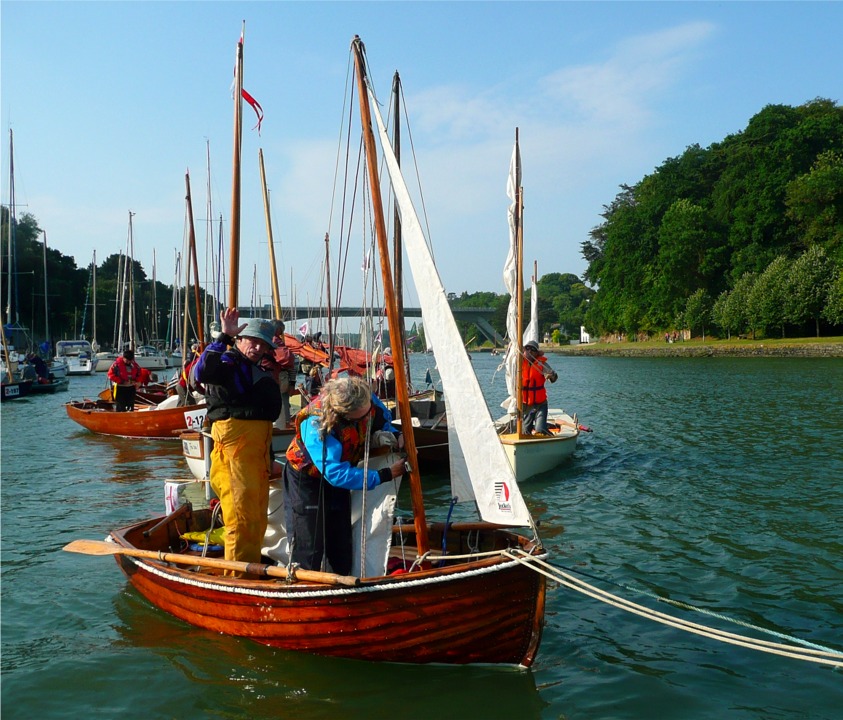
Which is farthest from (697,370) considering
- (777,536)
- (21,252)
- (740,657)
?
(21,252)

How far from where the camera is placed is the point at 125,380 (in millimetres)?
22266

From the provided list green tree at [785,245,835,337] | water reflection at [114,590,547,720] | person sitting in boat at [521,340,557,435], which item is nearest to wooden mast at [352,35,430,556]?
water reflection at [114,590,547,720]

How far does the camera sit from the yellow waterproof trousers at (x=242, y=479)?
669cm

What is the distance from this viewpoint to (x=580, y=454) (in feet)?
57.4

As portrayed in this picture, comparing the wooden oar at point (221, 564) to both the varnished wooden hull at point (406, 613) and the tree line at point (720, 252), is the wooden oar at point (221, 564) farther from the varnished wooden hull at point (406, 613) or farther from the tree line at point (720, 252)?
the tree line at point (720, 252)

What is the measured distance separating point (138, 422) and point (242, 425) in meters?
15.7

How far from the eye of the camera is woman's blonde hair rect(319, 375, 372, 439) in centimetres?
588

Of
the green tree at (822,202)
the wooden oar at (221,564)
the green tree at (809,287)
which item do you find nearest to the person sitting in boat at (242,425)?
the wooden oar at (221,564)

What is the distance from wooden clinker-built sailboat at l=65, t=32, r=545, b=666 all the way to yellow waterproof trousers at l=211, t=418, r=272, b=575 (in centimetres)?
40

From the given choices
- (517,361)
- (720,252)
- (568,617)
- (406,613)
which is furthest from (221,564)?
(720,252)

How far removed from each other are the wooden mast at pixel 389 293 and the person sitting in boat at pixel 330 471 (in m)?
0.19

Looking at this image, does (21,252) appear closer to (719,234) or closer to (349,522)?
(719,234)

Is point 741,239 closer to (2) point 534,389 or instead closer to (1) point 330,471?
(2) point 534,389

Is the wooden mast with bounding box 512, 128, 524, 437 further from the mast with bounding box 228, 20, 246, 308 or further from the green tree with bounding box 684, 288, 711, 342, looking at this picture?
the green tree with bounding box 684, 288, 711, 342
